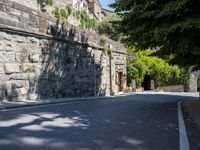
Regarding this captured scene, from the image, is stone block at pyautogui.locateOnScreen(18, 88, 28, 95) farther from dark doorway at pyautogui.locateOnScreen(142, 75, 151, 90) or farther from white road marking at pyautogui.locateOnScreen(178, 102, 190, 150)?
dark doorway at pyautogui.locateOnScreen(142, 75, 151, 90)

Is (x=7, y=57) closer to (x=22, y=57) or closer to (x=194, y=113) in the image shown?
(x=22, y=57)

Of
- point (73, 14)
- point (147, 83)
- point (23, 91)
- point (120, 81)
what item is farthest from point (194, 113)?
point (147, 83)

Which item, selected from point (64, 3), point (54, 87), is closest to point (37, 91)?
point (54, 87)

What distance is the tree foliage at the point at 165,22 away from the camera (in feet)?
30.4

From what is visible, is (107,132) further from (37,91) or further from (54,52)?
(54,52)

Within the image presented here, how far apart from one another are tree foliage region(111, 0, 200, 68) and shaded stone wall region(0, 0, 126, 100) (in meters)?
3.55

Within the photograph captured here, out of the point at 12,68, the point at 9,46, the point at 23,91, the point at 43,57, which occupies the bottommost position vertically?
the point at 23,91

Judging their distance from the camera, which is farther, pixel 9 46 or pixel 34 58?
pixel 34 58

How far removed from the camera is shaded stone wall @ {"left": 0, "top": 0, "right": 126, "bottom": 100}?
1241 centimetres

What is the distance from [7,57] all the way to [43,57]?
7.98ft

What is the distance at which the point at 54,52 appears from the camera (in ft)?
51.1

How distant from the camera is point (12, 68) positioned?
12.6 meters

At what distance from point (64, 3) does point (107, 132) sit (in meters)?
27.6

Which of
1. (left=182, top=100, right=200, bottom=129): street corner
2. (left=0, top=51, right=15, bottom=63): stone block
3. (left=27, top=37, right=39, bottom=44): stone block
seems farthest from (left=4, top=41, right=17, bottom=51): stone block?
(left=182, top=100, right=200, bottom=129): street corner
